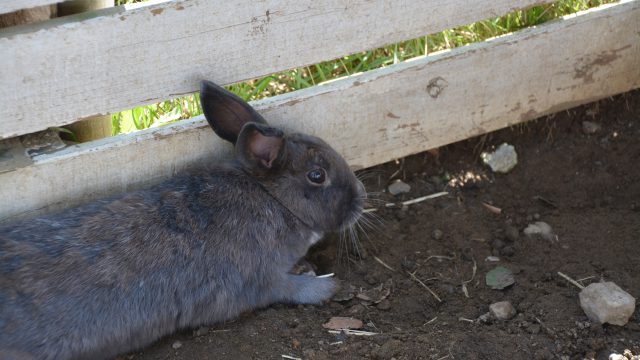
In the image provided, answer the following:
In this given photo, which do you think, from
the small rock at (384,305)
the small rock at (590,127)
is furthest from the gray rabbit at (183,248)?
the small rock at (590,127)

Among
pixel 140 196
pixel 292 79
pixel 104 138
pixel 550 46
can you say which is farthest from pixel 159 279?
pixel 550 46

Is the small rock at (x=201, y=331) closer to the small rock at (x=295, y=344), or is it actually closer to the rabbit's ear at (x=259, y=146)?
the small rock at (x=295, y=344)

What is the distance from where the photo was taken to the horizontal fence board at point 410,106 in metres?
3.84

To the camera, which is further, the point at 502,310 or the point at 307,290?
the point at 307,290

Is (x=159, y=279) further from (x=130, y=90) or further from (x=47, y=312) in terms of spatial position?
(x=130, y=90)

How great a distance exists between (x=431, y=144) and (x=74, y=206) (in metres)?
1.85

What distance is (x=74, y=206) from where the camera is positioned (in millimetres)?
3902

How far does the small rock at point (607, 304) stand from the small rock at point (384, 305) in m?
0.84

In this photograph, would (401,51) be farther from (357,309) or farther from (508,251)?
(357,309)

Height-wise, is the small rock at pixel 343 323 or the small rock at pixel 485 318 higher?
the small rock at pixel 343 323

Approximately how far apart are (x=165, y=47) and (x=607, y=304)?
6.96 ft

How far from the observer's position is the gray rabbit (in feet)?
11.4

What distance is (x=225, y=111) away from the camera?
12.7 feet

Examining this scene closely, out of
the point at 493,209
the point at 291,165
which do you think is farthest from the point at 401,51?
the point at 291,165
